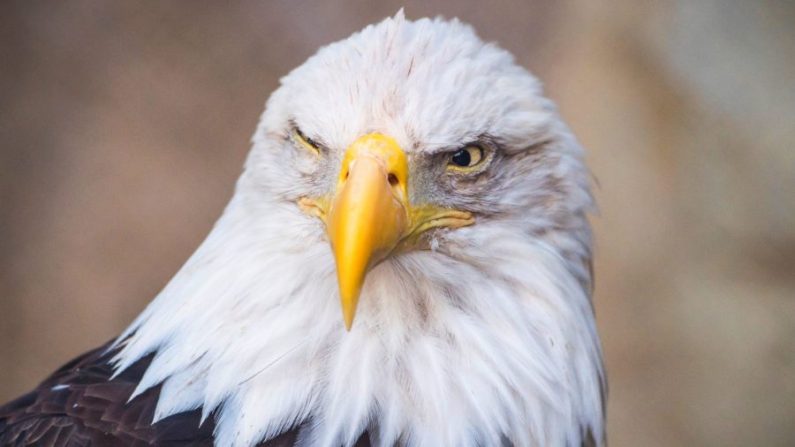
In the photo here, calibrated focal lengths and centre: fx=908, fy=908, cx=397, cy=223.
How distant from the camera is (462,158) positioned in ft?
5.35

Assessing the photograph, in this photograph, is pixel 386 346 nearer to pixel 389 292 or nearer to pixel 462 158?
pixel 389 292

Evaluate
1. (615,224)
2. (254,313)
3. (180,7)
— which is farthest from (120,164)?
(254,313)

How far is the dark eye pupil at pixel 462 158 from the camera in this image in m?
1.62

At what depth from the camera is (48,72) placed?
13.0 ft

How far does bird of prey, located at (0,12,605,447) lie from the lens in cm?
153

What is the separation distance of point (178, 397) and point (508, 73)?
2.76 ft

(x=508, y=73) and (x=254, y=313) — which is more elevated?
(x=508, y=73)

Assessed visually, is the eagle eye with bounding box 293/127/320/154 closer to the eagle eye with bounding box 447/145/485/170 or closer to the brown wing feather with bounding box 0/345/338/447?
the eagle eye with bounding box 447/145/485/170

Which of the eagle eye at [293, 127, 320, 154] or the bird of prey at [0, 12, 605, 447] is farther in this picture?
the eagle eye at [293, 127, 320, 154]

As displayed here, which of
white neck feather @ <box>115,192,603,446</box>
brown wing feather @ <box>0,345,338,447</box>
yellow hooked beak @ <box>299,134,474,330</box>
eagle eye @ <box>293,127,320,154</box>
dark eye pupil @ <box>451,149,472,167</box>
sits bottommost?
brown wing feather @ <box>0,345,338,447</box>

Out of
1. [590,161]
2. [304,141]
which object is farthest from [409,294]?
[590,161]

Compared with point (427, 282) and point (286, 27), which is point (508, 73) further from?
Answer: point (286, 27)

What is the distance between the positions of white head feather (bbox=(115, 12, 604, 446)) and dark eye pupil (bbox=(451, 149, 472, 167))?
32 millimetres

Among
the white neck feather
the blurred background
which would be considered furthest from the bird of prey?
the blurred background
